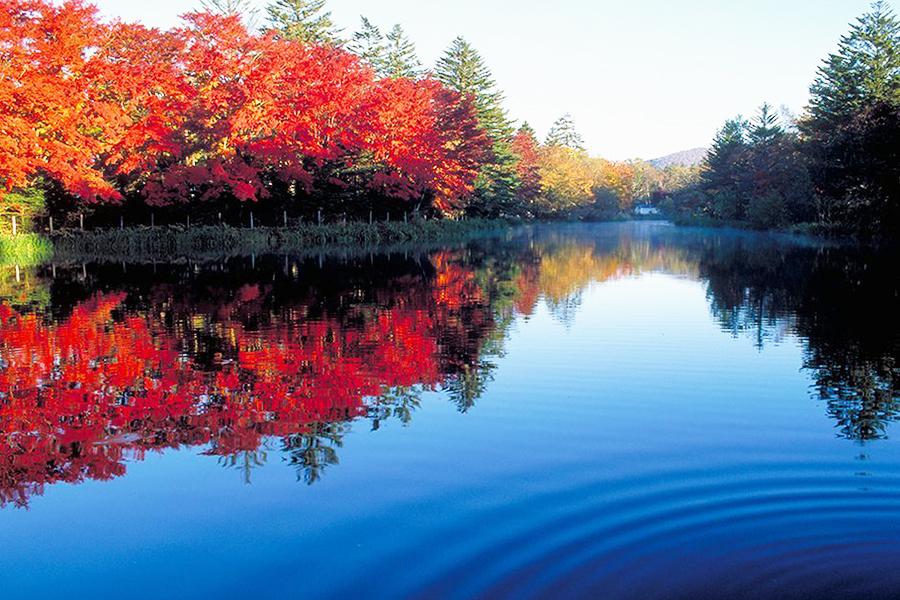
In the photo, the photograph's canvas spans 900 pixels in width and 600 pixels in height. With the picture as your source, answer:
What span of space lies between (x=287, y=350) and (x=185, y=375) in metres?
1.78

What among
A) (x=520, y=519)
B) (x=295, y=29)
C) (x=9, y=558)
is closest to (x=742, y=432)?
(x=520, y=519)

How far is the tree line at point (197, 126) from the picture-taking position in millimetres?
28672

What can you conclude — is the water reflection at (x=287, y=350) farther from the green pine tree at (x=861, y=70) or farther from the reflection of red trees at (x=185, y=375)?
the green pine tree at (x=861, y=70)

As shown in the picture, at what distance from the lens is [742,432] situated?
6824 millimetres

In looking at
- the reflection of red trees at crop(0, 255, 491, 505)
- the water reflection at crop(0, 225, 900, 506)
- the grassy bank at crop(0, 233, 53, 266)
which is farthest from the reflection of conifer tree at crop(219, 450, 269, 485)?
the grassy bank at crop(0, 233, 53, 266)

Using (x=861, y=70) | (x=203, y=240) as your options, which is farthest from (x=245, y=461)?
(x=861, y=70)

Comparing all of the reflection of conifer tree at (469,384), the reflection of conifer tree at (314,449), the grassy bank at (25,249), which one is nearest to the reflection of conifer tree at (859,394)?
the reflection of conifer tree at (469,384)

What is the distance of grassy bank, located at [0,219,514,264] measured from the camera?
30.5 metres

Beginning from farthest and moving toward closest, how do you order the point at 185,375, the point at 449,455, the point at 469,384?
the point at 185,375 → the point at 469,384 → the point at 449,455

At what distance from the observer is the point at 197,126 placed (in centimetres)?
3453

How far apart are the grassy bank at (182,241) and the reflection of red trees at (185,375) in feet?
55.9

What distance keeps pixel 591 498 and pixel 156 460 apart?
3.38 metres

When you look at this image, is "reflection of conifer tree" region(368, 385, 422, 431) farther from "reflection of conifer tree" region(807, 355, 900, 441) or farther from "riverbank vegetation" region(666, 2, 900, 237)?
"riverbank vegetation" region(666, 2, 900, 237)

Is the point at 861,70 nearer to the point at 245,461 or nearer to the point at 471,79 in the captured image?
the point at 471,79
